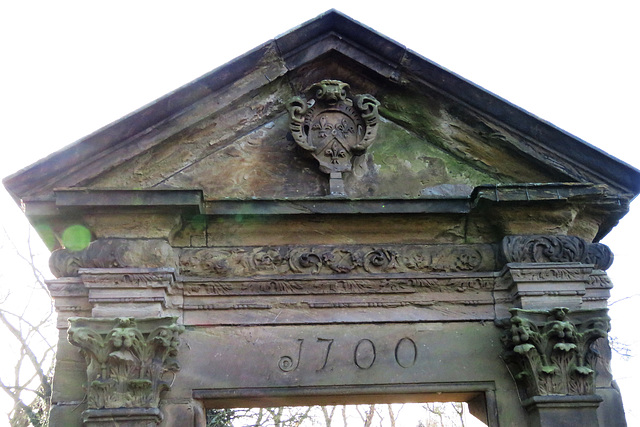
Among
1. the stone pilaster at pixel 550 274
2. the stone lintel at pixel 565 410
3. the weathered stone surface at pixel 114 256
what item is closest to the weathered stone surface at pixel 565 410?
the stone lintel at pixel 565 410

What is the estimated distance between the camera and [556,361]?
4211 mm

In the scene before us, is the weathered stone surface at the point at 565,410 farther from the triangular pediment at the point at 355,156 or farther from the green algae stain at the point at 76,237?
the green algae stain at the point at 76,237

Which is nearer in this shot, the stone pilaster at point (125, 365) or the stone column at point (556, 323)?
the stone pilaster at point (125, 365)

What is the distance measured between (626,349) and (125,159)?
10.8 metres

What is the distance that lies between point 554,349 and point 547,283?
501 mm

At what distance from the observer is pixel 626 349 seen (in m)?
11.9

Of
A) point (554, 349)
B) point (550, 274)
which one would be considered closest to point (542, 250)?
point (550, 274)

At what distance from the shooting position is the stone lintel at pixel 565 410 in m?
4.09

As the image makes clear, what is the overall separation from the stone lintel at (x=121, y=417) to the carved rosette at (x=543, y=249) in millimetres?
2732

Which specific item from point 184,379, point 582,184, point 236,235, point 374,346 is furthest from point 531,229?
point 184,379

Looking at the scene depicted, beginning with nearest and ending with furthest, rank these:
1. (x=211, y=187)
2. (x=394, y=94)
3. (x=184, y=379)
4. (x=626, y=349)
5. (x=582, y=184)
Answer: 1. (x=184, y=379)
2. (x=582, y=184)
3. (x=211, y=187)
4. (x=394, y=94)
5. (x=626, y=349)

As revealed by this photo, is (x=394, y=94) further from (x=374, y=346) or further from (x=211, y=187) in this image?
(x=374, y=346)

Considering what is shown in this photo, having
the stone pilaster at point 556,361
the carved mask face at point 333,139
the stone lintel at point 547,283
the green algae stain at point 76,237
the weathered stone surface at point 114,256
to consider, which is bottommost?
the stone pilaster at point 556,361

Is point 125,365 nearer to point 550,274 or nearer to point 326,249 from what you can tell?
point 326,249
